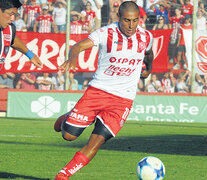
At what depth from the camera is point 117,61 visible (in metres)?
6.96

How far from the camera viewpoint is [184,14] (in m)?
20.3

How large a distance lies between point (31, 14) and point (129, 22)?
14291mm

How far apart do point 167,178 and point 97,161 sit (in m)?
1.85

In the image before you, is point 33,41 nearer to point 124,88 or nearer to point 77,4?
point 77,4

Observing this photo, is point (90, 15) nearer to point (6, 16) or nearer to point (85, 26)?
point (85, 26)

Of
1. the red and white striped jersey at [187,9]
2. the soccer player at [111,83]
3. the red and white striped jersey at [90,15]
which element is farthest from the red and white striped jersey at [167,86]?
the soccer player at [111,83]

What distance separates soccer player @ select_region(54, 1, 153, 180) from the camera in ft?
22.5

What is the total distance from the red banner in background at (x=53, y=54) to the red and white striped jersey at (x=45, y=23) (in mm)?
152

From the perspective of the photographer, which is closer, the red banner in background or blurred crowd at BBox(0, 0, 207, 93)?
blurred crowd at BBox(0, 0, 207, 93)

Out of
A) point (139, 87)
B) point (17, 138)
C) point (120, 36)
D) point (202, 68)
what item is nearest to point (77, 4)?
point (139, 87)

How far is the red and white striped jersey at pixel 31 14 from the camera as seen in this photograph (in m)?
20.8

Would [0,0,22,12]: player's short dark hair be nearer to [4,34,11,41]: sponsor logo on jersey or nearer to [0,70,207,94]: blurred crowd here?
[4,34,11,41]: sponsor logo on jersey

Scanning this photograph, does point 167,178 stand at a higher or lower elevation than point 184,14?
lower

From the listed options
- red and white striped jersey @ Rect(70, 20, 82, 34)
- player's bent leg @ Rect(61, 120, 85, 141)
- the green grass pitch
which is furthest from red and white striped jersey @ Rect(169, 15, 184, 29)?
player's bent leg @ Rect(61, 120, 85, 141)
